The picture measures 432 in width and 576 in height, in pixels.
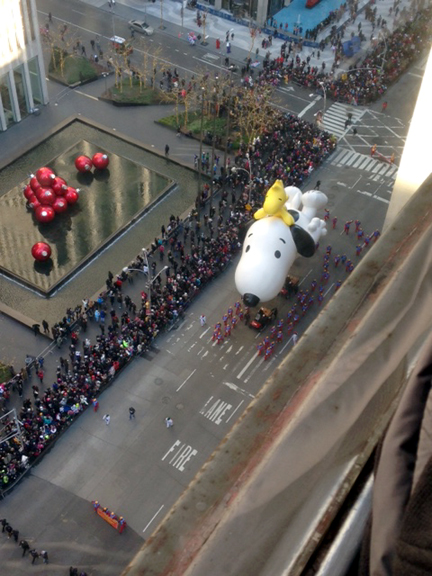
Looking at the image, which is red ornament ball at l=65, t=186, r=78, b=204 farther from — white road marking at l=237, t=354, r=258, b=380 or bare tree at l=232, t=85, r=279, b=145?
white road marking at l=237, t=354, r=258, b=380

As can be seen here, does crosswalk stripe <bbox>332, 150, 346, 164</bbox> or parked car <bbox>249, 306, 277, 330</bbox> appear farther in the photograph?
crosswalk stripe <bbox>332, 150, 346, 164</bbox>

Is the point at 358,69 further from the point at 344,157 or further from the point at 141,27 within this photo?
the point at 141,27

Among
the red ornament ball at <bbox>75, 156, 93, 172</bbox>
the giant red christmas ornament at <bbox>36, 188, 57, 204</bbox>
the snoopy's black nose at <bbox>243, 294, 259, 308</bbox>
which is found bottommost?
the snoopy's black nose at <bbox>243, 294, 259, 308</bbox>

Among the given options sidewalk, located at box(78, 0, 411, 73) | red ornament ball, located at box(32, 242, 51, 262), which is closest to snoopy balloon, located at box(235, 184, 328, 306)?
red ornament ball, located at box(32, 242, 51, 262)

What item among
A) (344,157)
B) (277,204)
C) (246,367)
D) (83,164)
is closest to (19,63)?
(83,164)

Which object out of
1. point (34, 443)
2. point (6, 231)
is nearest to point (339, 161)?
point (6, 231)

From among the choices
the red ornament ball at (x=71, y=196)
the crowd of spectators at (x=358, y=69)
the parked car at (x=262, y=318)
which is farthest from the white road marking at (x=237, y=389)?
the crowd of spectators at (x=358, y=69)
